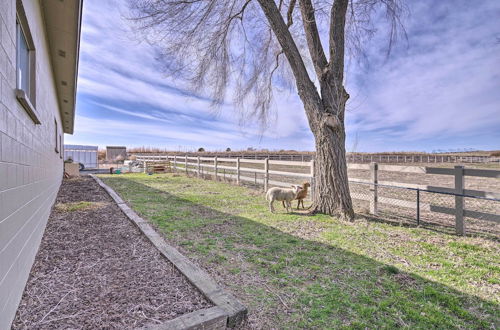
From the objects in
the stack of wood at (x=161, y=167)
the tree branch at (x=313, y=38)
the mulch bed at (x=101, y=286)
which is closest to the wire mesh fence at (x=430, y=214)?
the tree branch at (x=313, y=38)

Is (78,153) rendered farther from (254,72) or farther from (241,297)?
(241,297)

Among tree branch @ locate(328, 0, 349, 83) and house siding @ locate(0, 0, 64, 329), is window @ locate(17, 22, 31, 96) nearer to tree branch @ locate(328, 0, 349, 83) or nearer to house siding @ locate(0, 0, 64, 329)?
house siding @ locate(0, 0, 64, 329)

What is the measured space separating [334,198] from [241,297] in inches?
140

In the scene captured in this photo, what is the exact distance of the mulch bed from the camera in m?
1.81

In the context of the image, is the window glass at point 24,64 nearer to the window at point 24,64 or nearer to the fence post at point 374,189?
the window at point 24,64

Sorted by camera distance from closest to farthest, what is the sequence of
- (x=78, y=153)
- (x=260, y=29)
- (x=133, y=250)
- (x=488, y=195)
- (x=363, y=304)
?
→ (x=363, y=304), (x=133, y=250), (x=488, y=195), (x=260, y=29), (x=78, y=153)

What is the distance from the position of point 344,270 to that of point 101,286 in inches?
94.4

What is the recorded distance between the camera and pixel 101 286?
89.0 inches

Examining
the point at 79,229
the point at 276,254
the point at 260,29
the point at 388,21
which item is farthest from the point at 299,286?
the point at 260,29

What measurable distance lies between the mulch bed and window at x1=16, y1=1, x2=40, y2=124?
1598 mm

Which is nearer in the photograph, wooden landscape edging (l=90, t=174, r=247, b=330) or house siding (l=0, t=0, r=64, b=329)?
house siding (l=0, t=0, r=64, b=329)

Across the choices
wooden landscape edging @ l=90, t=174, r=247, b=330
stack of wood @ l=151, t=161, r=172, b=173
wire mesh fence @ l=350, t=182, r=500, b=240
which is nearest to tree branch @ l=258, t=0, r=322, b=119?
wire mesh fence @ l=350, t=182, r=500, b=240

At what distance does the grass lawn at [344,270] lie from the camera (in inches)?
78.8

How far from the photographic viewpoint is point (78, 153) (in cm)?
2319
